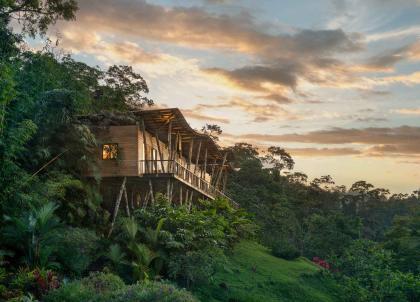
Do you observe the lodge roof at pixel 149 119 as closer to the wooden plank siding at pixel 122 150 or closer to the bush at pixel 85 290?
the wooden plank siding at pixel 122 150

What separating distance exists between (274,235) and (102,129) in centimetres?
2148

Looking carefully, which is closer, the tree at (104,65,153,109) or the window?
the window

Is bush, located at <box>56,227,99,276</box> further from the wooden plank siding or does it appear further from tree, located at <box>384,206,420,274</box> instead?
tree, located at <box>384,206,420,274</box>

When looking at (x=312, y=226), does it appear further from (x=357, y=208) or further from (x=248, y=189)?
(x=357, y=208)

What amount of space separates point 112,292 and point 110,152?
15.9 meters

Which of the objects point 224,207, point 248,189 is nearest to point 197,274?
point 224,207

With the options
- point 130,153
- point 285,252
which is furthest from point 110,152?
point 285,252

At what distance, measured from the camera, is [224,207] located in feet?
111

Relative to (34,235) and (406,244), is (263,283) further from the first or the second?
(34,235)

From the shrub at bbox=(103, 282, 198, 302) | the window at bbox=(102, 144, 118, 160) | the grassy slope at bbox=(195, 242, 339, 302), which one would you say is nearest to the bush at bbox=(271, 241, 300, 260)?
the grassy slope at bbox=(195, 242, 339, 302)

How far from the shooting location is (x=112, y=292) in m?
14.2

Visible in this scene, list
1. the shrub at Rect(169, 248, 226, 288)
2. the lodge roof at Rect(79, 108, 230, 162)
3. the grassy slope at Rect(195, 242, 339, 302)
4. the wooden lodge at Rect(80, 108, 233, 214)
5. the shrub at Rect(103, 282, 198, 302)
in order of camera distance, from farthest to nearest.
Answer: the wooden lodge at Rect(80, 108, 233, 214) < the lodge roof at Rect(79, 108, 230, 162) < the grassy slope at Rect(195, 242, 339, 302) < the shrub at Rect(169, 248, 226, 288) < the shrub at Rect(103, 282, 198, 302)

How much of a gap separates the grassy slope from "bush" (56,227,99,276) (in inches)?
171

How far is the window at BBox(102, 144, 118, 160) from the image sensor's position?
29.3 m
